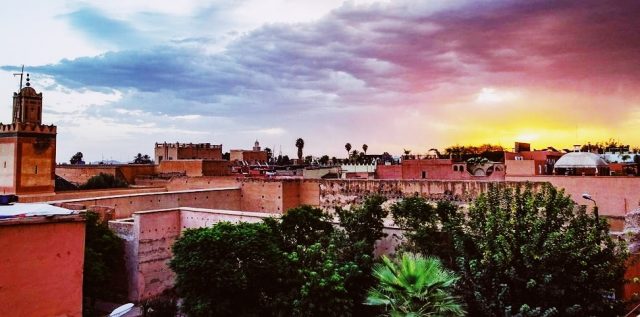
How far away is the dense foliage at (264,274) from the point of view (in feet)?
39.0

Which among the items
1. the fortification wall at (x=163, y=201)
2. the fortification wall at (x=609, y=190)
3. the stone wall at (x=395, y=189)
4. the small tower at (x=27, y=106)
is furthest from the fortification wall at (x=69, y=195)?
the fortification wall at (x=609, y=190)

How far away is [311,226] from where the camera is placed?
50.0 ft

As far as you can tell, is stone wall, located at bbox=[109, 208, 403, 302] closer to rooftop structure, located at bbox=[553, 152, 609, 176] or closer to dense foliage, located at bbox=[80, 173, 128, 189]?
rooftop structure, located at bbox=[553, 152, 609, 176]

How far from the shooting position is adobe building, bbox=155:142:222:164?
4834 cm

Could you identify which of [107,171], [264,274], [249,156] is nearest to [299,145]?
[249,156]

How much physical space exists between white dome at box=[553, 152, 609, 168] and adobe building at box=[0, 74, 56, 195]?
27674mm

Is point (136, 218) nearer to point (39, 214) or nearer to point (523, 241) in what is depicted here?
point (39, 214)

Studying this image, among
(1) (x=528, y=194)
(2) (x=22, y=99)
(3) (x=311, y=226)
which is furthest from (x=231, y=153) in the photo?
(1) (x=528, y=194)

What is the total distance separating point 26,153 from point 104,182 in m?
8.63

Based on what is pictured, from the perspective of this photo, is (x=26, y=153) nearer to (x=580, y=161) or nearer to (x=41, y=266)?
(x=41, y=266)

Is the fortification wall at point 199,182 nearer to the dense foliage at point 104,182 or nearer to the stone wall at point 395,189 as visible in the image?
the dense foliage at point 104,182

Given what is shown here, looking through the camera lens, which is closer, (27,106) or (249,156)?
(27,106)

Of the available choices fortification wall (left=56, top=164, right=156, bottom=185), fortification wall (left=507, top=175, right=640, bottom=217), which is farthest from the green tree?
fortification wall (left=56, top=164, right=156, bottom=185)

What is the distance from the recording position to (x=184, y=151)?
160 feet
